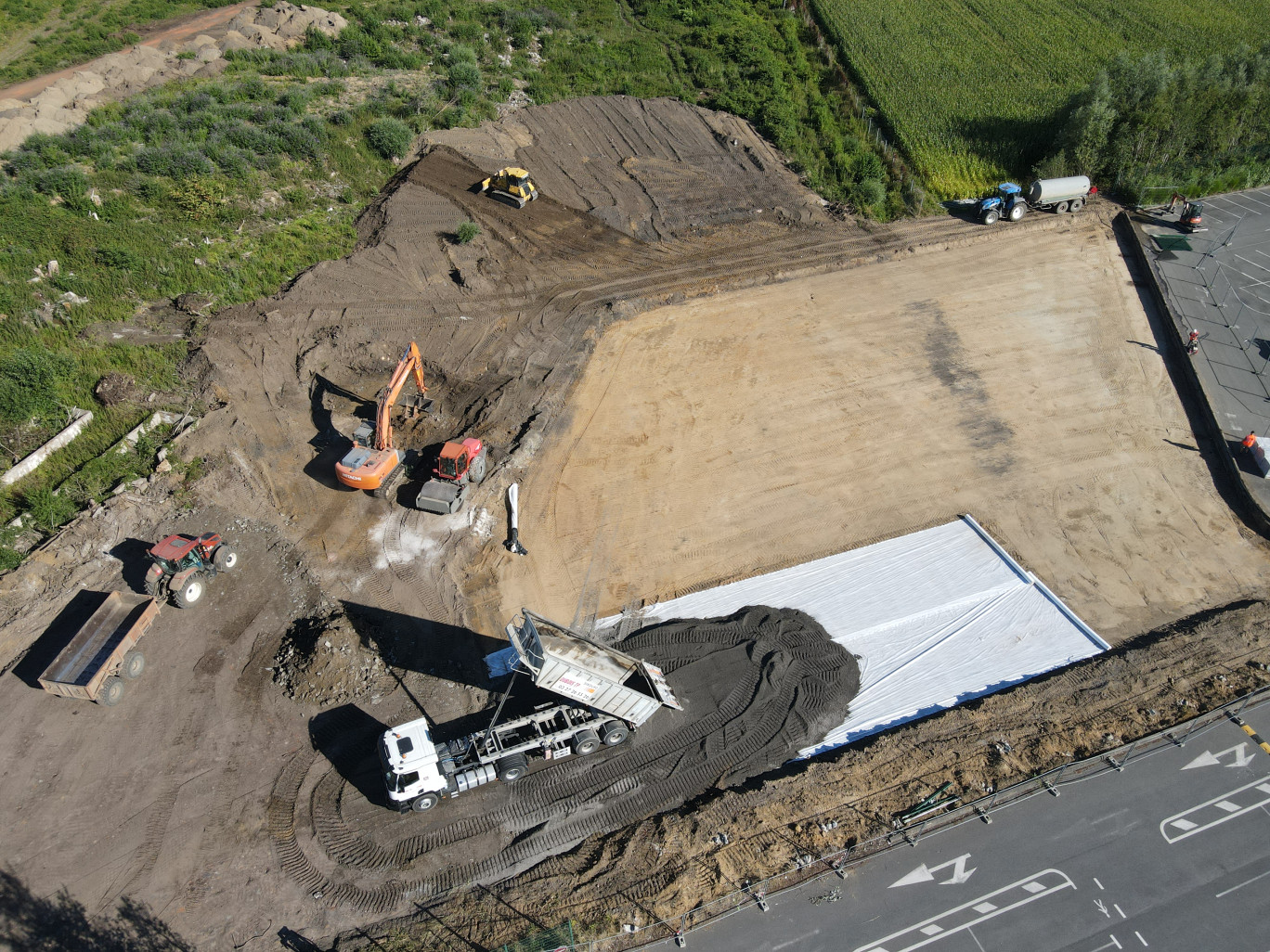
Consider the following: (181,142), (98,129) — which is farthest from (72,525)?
(98,129)

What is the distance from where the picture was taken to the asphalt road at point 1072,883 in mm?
16562

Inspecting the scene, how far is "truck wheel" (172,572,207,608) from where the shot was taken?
21.7 meters

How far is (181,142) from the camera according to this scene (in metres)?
37.5

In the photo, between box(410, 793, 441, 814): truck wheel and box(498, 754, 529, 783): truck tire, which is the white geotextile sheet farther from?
box(410, 793, 441, 814): truck wheel

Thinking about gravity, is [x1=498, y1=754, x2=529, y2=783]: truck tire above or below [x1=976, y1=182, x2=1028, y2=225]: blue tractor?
above

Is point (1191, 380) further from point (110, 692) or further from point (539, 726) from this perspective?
point (110, 692)

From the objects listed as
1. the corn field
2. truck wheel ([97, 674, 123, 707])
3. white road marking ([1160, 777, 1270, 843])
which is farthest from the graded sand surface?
the corn field

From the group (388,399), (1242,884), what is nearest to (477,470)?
(388,399)

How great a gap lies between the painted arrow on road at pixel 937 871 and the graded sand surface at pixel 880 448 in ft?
30.5

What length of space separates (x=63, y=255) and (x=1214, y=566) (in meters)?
43.8

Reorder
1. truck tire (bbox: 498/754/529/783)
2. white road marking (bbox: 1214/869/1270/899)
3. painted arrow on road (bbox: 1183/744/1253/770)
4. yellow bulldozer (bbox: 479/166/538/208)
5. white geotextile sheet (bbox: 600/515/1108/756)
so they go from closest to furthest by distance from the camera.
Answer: white road marking (bbox: 1214/869/1270/899)
truck tire (bbox: 498/754/529/783)
painted arrow on road (bbox: 1183/744/1253/770)
white geotextile sheet (bbox: 600/515/1108/756)
yellow bulldozer (bbox: 479/166/538/208)

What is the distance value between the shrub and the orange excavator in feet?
60.1

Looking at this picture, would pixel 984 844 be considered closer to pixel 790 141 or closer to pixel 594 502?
pixel 594 502

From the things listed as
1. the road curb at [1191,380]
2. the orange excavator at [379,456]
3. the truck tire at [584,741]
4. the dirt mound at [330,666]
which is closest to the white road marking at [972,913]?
the truck tire at [584,741]
